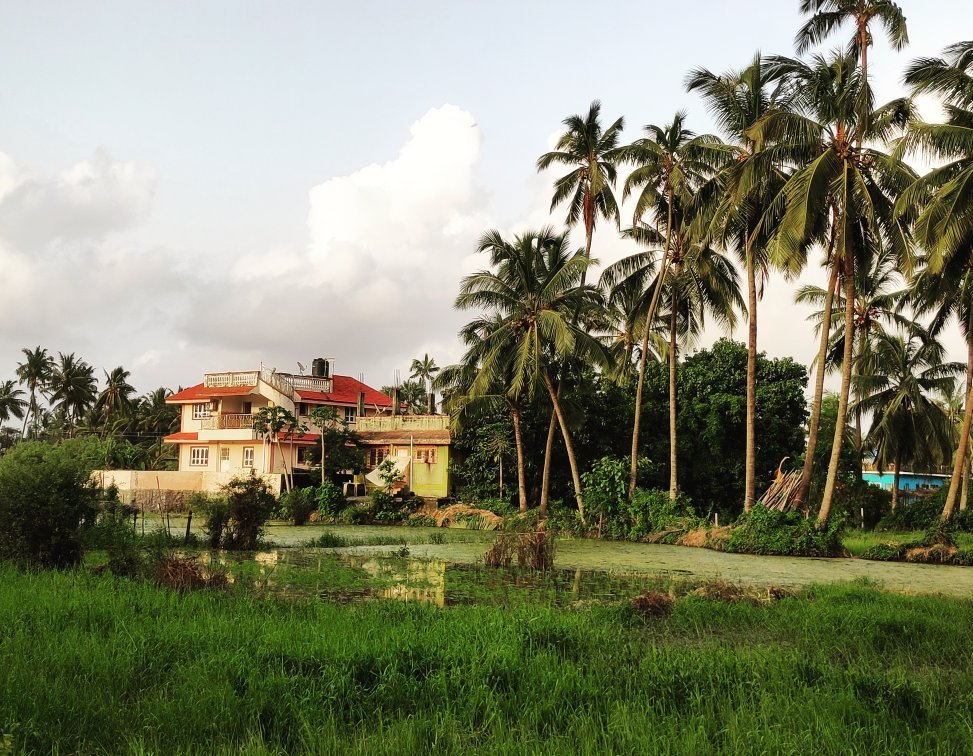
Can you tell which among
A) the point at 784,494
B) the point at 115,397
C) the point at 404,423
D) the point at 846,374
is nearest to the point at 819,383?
the point at 846,374

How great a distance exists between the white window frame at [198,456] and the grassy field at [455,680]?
31863 mm

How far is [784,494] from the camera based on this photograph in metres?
21.5

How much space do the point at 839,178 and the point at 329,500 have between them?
69.3 ft

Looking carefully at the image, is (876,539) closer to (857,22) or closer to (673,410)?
(673,410)

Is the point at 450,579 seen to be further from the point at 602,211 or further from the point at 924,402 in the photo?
the point at 924,402

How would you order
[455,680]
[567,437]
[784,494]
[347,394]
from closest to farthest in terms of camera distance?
1. [455,680]
2. [784,494]
3. [567,437]
4. [347,394]

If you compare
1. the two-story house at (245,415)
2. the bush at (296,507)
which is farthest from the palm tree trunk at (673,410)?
the two-story house at (245,415)

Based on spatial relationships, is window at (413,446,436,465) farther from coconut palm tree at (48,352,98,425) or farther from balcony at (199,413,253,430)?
coconut palm tree at (48,352,98,425)

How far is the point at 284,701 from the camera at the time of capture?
19.0 feet

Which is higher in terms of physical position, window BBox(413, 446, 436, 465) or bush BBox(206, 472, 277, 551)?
window BBox(413, 446, 436, 465)

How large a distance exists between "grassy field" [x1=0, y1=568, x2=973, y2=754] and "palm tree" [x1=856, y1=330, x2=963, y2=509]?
2418 cm

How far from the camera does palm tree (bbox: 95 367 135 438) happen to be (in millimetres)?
58875

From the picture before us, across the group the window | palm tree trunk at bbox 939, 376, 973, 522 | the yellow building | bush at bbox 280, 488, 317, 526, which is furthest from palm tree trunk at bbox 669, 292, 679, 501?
bush at bbox 280, 488, 317, 526

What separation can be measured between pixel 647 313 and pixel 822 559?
1069 cm
